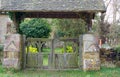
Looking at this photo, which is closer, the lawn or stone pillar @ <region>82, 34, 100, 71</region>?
the lawn

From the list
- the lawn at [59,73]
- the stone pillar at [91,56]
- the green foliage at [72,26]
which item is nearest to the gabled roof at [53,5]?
the stone pillar at [91,56]

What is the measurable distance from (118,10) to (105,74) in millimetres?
10119

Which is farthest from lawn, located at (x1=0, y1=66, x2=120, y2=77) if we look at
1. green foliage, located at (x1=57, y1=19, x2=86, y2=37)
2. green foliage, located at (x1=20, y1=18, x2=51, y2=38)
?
green foliage, located at (x1=20, y1=18, x2=51, y2=38)

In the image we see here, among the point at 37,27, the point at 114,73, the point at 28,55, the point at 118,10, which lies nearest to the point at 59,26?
the point at 37,27

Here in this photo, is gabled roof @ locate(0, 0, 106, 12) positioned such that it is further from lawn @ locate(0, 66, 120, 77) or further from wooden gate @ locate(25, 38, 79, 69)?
lawn @ locate(0, 66, 120, 77)

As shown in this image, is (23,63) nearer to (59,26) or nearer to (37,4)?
(37,4)

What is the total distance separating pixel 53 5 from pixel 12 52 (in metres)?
2.72

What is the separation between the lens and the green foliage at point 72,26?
2078cm

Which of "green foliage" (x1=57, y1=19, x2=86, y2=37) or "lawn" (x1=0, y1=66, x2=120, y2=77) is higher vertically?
"green foliage" (x1=57, y1=19, x2=86, y2=37)

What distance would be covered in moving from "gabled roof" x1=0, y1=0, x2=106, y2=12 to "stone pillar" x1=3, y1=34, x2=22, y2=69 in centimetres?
130

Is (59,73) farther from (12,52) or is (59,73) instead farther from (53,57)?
(12,52)

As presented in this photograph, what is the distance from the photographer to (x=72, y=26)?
21172mm

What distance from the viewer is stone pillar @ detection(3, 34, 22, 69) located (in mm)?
13109

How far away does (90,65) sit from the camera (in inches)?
514
